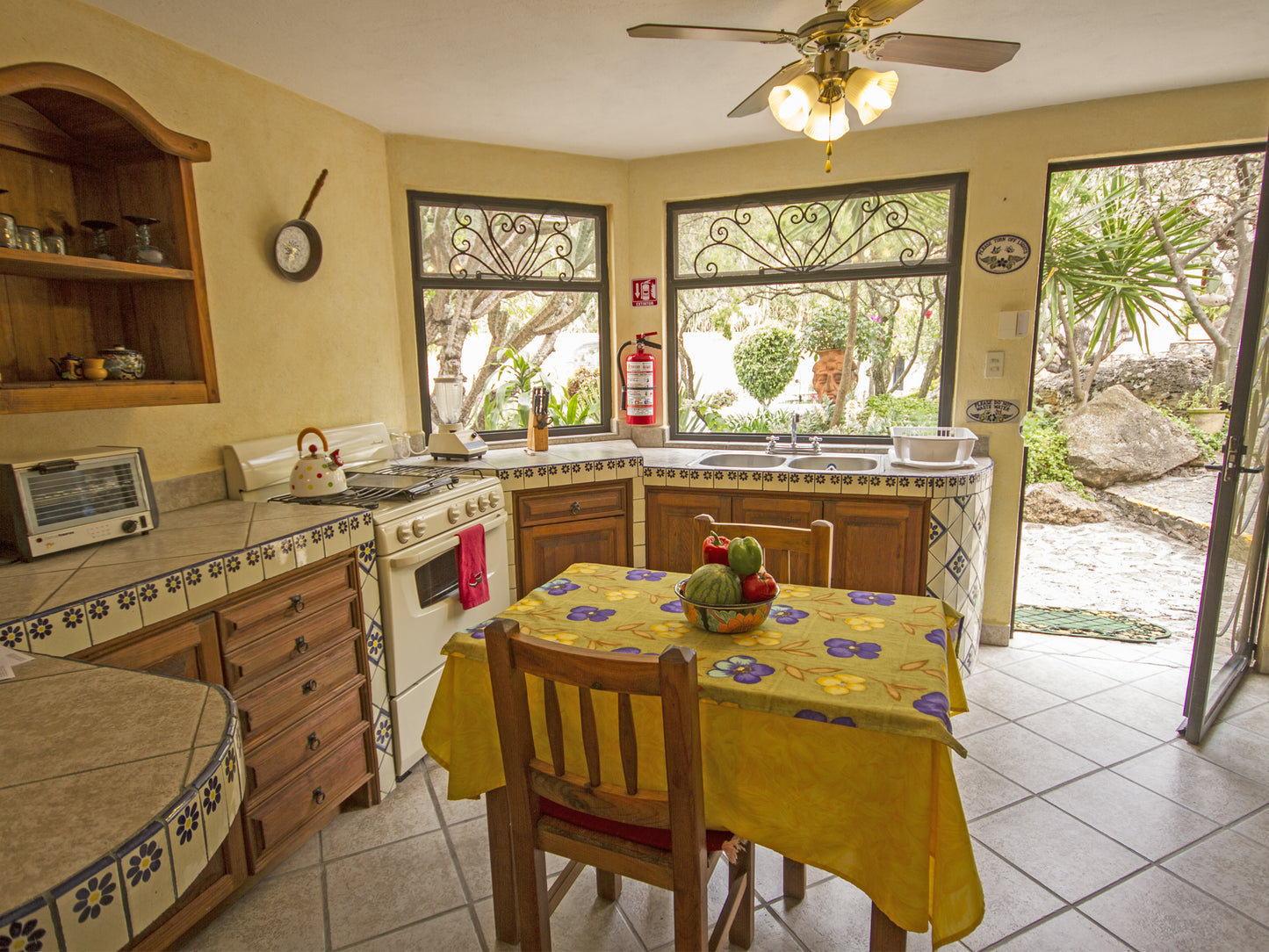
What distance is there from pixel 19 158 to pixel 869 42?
92.8 inches

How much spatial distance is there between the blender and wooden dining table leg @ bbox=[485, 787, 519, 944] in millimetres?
1957

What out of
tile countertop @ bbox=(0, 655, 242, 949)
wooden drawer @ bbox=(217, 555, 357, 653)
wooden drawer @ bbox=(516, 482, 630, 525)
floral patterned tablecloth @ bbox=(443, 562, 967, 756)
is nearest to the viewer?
tile countertop @ bbox=(0, 655, 242, 949)

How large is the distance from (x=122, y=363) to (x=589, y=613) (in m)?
1.60

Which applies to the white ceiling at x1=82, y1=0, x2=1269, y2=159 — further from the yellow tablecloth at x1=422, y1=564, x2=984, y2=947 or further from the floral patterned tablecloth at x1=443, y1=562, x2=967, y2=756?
the yellow tablecloth at x1=422, y1=564, x2=984, y2=947

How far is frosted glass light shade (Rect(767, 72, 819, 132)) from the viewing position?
1.88m

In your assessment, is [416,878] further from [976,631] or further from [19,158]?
[976,631]

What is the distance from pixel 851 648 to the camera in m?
1.38

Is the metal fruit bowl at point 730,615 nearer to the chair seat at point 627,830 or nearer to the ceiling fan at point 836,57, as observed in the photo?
the chair seat at point 627,830

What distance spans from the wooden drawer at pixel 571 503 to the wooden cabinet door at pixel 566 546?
0.11 feet

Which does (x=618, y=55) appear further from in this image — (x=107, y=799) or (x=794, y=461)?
(x=107, y=799)

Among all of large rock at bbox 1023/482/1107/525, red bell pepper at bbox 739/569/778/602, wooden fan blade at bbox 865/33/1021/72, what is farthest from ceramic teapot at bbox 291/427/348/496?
large rock at bbox 1023/482/1107/525

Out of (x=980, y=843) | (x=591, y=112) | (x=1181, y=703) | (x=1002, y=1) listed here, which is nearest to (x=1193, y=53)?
(x=1002, y=1)

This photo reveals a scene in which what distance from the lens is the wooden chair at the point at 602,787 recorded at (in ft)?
3.47

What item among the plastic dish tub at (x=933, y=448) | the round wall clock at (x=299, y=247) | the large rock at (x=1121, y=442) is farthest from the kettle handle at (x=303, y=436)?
the large rock at (x=1121, y=442)
